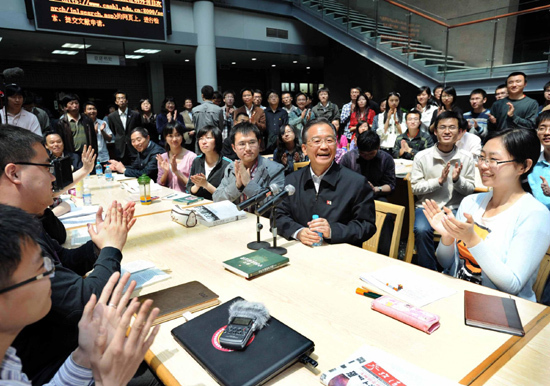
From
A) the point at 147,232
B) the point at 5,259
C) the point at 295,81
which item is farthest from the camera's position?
the point at 295,81

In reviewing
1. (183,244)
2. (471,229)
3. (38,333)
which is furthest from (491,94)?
(38,333)

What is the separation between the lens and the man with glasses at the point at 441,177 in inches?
112

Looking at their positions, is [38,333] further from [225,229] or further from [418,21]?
[418,21]

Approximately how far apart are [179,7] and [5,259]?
8690 millimetres

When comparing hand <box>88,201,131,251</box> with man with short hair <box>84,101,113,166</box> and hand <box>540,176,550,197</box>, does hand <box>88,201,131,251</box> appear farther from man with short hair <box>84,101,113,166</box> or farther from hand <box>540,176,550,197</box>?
man with short hair <box>84,101,113,166</box>

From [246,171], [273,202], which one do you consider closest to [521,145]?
[273,202]

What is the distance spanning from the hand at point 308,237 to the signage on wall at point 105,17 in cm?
701

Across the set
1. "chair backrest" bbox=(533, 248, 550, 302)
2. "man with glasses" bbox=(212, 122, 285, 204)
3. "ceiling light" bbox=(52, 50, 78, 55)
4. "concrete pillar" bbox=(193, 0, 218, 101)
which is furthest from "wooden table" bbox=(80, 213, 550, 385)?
"ceiling light" bbox=(52, 50, 78, 55)

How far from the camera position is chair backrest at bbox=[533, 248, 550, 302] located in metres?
1.67

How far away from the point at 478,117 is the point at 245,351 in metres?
5.83

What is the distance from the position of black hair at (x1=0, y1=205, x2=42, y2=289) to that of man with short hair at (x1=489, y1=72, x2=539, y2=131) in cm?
552

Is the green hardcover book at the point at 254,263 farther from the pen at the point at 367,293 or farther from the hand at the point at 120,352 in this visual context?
the hand at the point at 120,352

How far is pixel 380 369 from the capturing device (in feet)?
3.07

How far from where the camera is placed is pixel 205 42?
8.30 meters
